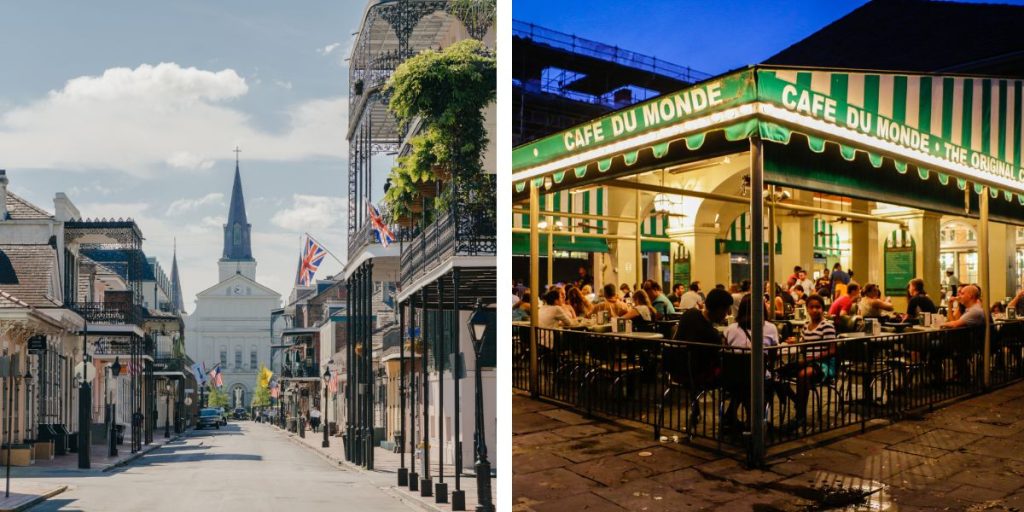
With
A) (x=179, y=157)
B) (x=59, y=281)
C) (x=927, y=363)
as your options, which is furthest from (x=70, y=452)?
(x=927, y=363)

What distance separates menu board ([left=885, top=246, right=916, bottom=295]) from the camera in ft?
20.9

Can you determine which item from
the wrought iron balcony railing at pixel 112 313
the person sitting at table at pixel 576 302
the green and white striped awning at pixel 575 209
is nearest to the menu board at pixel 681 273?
the green and white striped awning at pixel 575 209

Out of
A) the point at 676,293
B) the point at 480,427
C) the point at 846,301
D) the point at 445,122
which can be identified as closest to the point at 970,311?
the point at 846,301

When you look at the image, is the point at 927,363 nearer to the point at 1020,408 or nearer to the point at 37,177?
the point at 1020,408

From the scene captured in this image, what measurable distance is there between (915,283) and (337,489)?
4.54m

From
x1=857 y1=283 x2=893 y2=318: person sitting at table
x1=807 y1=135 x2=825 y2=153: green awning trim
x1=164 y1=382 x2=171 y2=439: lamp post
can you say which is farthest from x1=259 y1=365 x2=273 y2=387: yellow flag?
x1=857 y1=283 x2=893 y2=318: person sitting at table

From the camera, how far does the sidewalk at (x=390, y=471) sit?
3525mm

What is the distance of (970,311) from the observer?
4.70 meters

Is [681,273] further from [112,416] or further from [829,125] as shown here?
[112,416]

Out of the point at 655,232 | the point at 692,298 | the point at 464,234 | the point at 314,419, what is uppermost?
the point at 655,232

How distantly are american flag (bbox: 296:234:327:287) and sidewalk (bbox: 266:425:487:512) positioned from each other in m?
0.77

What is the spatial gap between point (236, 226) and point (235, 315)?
1.49 feet

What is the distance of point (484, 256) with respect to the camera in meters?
3.64

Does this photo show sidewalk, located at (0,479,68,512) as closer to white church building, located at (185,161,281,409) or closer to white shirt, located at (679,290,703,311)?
white church building, located at (185,161,281,409)
